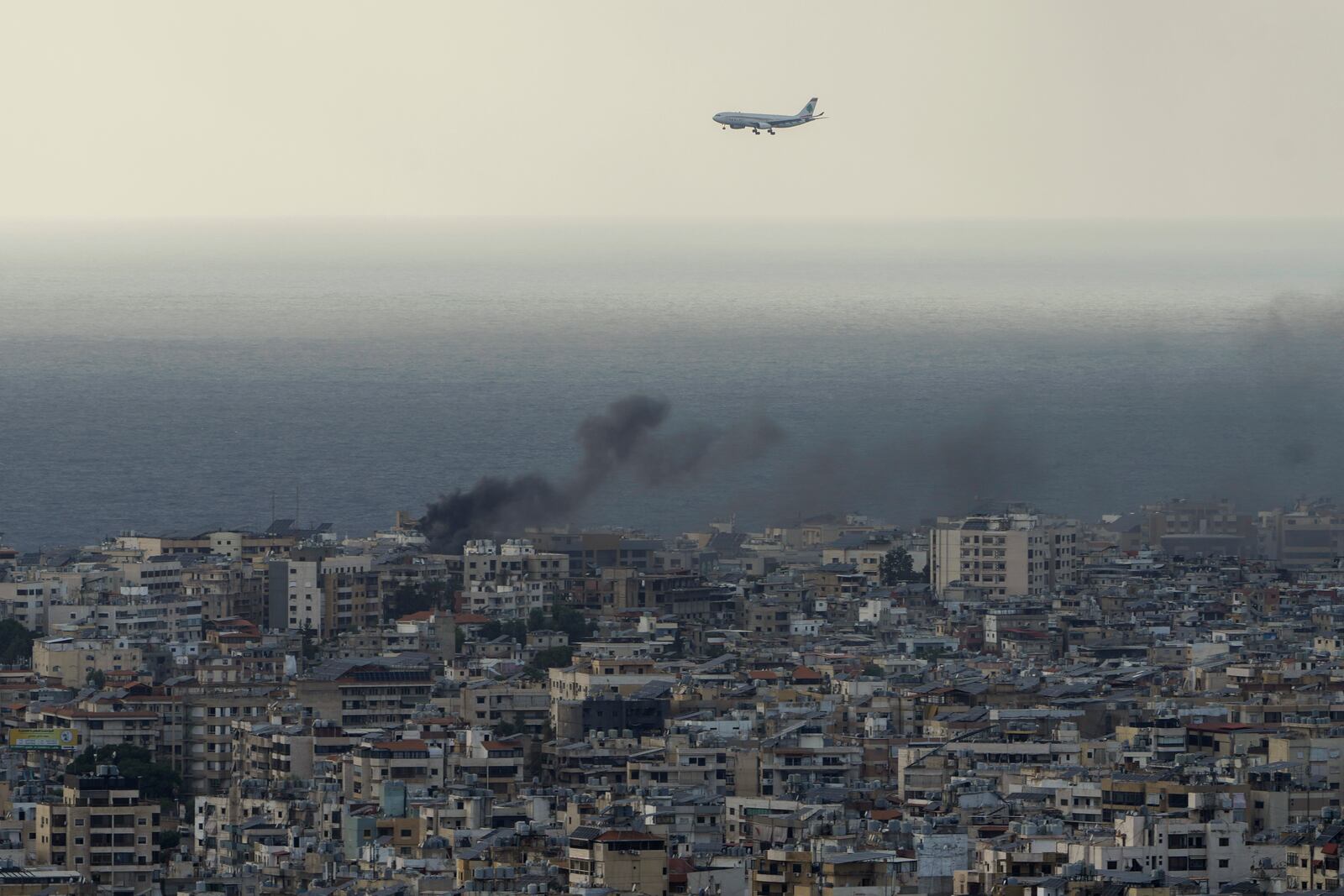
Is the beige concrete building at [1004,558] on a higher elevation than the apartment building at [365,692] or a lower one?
higher

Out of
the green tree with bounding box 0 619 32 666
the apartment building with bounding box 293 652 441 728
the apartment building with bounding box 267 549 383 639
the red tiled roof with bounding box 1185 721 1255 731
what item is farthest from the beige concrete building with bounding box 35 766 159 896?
the apartment building with bounding box 267 549 383 639

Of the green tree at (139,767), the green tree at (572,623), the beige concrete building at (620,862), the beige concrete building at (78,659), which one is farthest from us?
the green tree at (572,623)

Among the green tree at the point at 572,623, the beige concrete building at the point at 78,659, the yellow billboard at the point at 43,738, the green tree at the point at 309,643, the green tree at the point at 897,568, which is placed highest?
the green tree at the point at 897,568

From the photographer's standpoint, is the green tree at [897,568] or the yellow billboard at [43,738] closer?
the yellow billboard at [43,738]

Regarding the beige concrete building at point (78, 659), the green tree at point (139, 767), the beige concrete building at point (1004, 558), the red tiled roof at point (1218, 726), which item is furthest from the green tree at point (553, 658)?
the beige concrete building at point (1004, 558)

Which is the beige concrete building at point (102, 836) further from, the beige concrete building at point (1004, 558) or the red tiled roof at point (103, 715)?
the beige concrete building at point (1004, 558)

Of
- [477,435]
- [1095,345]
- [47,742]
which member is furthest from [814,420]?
[47,742]

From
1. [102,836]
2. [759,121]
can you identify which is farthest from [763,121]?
[102,836]

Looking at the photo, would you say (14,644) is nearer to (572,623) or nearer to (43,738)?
(572,623)
